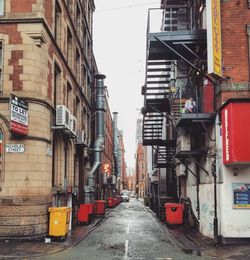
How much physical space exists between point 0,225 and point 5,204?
2.33 ft

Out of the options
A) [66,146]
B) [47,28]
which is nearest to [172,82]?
[66,146]

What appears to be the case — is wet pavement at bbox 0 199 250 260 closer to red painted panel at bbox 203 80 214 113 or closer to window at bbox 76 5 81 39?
red painted panel at bbox 203 80 214 113

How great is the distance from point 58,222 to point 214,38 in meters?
8.35

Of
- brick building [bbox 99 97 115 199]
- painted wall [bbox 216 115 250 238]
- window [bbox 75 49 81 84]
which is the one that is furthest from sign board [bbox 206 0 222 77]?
brick building [bbox 99 97 115 199]

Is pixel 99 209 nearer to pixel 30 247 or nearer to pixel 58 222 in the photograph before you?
pixel 58 222

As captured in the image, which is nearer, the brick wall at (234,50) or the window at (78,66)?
the brick wall at (234,50)

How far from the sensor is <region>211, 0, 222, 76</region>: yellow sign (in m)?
13.6

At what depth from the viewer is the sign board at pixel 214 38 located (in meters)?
13.5

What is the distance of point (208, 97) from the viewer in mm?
15742

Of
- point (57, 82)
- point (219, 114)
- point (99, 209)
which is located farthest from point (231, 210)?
point (99, 209)

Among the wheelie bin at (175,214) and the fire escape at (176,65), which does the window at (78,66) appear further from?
the wheelie bin at (175,214)

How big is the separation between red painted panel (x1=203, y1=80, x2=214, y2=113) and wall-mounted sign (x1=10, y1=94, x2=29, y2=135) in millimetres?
6800

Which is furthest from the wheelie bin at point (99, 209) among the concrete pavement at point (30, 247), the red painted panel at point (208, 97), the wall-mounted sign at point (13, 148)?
the wall-mounted sign at point (13, 148)

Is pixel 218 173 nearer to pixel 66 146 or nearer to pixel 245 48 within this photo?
pixel 245 48
